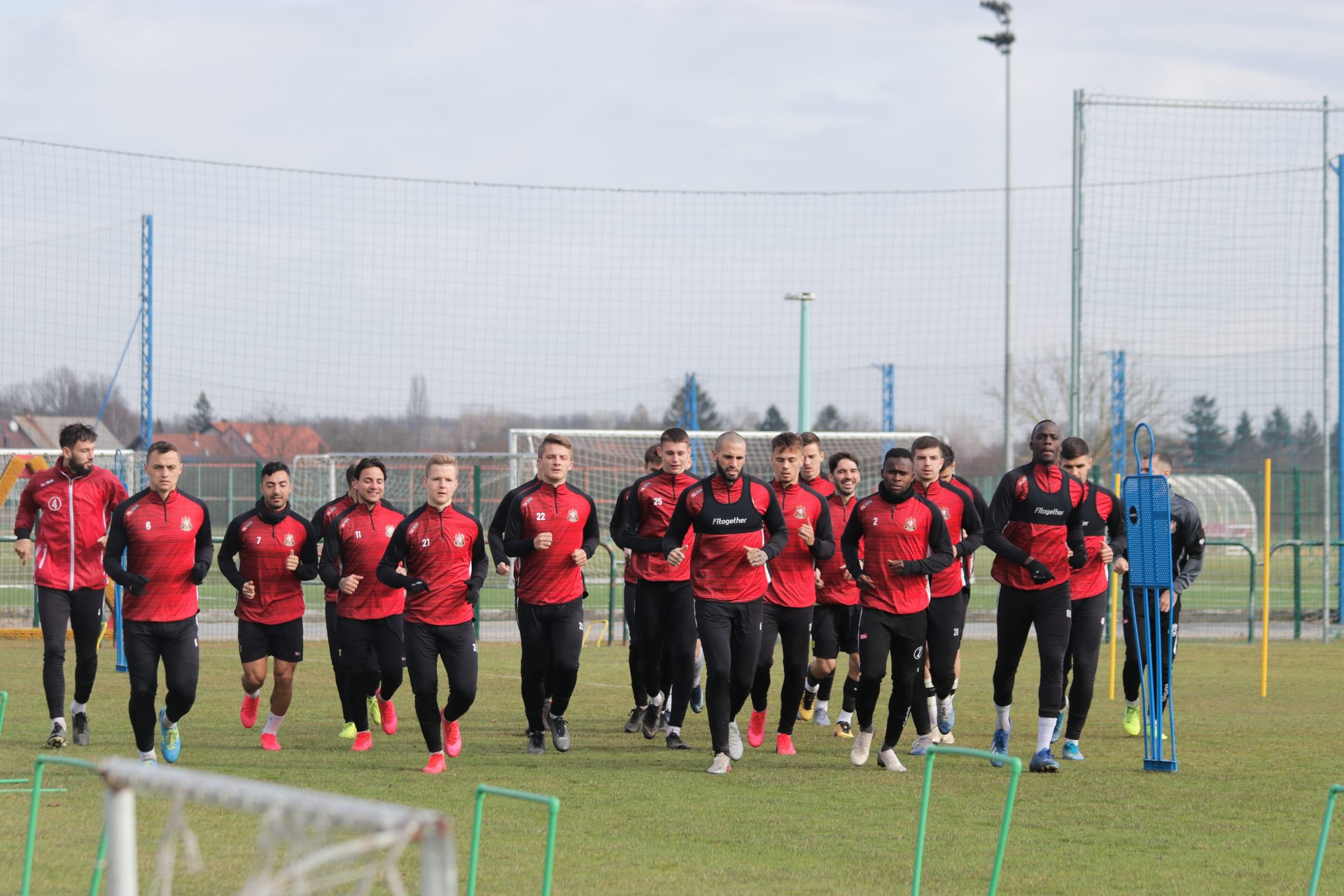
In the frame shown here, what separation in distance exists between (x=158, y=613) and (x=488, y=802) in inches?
99.4

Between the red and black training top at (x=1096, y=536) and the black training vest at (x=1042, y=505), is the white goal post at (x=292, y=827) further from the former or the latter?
the red and black training top at (x=1096, y=536)

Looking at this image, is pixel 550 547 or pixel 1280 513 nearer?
pixel 550 547

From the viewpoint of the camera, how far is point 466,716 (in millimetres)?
11805

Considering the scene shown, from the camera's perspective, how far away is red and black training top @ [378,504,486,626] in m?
9.03

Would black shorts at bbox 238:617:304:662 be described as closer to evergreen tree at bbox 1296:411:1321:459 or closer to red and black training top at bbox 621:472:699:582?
red and black training top at bbox 621:472:699:582

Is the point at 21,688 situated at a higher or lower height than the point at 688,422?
lower

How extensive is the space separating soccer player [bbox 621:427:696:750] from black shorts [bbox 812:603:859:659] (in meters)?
1.06

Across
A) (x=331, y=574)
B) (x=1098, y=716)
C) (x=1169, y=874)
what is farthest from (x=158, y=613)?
(x=1098, y=716)

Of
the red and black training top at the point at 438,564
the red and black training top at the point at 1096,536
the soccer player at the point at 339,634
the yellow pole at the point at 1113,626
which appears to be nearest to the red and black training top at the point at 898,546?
the red and black training top at the point at 1096,536

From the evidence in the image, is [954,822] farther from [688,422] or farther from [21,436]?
[21,436]

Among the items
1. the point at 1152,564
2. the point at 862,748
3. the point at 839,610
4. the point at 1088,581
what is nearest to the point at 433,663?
the point at 862,748

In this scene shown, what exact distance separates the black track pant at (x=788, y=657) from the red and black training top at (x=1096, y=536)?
5.89ft

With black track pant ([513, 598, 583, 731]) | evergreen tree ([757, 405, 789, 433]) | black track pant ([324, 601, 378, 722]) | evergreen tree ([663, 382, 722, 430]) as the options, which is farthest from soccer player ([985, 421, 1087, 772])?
evergreen tree ([757, 405, 789, 433])

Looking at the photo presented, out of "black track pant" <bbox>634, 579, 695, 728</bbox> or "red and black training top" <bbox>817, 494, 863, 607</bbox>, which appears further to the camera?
"red and black training top" <bbox>817, 494, 863, 607</bbox>
